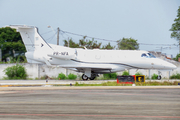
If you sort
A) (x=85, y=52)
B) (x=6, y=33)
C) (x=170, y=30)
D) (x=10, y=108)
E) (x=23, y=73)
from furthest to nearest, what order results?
(x=6, y=33), (x=170, y=30), (x=23, y=73), (x=85, y=52), (x=10, y=108)

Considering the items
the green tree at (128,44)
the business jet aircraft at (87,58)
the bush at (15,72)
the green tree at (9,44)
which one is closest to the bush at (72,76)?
the business jet aircraft at (87,58)

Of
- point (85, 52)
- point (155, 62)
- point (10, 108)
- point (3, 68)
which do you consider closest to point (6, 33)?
point (3, 68)

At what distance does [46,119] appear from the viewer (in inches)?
269

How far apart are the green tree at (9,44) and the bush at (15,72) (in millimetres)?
40968

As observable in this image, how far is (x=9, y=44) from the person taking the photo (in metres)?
67.0

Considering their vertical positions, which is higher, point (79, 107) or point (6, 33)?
point (6, 33)

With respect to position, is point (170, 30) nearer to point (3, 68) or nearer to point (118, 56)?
point (118, 56)

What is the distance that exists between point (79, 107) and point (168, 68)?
59.7 ft

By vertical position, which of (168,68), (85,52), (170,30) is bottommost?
(168,68)

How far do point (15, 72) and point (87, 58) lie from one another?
9588 millimetres

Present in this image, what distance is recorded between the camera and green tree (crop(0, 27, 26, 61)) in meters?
67.7

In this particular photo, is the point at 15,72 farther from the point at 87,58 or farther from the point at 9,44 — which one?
the point at 9,44

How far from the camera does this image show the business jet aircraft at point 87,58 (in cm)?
2495

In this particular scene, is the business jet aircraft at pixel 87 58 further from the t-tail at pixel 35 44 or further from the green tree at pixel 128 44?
the green tree at pixel 128 44
